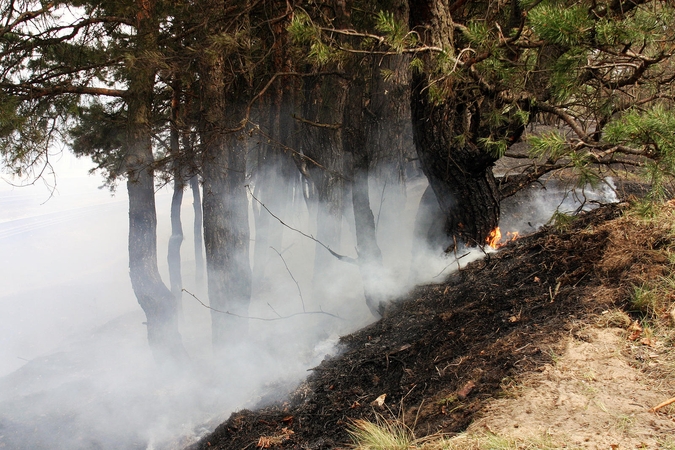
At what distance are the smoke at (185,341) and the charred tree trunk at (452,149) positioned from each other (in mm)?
432

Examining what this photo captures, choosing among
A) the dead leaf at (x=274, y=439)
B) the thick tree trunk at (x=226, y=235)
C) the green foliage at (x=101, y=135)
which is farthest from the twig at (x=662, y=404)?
the green foliage at (x=101, y=135)

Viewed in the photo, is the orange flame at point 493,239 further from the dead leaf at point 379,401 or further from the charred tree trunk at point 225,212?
the charred tree trunk at point 225,212

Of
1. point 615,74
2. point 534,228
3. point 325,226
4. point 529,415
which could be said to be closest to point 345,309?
point 325,226

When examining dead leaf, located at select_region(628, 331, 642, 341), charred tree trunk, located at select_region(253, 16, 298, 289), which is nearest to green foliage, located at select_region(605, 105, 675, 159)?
dead leaf, located at select_region(628, 331, 642, 341)

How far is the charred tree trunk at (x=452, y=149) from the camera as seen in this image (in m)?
4.95

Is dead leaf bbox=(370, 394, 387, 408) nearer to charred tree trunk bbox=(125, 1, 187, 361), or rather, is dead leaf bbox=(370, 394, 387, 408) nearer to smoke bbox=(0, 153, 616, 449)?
smoke bbox=(0, 153, 616, 449)

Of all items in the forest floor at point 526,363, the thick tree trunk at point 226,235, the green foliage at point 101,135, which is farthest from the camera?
the green foliage at point 101,135

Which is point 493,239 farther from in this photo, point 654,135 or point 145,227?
point 145,227

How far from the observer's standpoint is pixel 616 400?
2.52 meters

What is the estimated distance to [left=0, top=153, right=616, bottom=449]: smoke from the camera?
7.01 meters

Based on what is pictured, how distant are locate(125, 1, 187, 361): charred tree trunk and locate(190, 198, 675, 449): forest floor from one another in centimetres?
468

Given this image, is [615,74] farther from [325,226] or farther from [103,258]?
[103,258]

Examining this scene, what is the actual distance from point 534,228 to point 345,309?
411cm

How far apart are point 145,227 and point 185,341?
6558 millimetres
